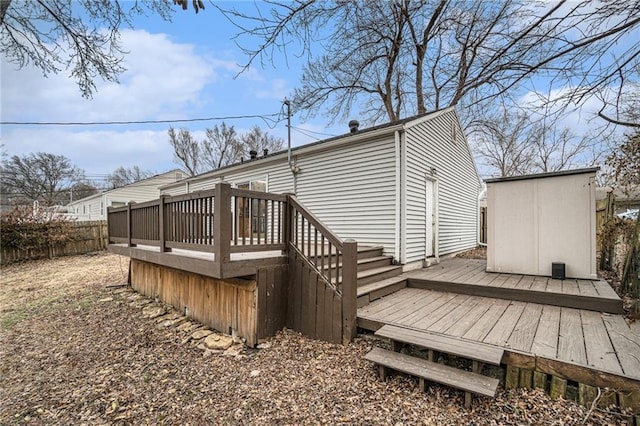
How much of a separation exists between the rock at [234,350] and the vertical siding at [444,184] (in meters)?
3.65

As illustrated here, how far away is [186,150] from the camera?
24.3 m

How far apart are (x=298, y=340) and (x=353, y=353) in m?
0.82

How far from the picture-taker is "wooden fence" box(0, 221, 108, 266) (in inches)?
381

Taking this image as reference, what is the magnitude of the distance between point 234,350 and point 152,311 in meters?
2.57

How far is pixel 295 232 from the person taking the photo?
13.1 feet

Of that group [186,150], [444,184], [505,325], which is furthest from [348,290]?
[186,150]

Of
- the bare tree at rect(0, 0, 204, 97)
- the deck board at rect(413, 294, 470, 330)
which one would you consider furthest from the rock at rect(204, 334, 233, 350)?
the bare tree at rect(0, 0, 204, 97)

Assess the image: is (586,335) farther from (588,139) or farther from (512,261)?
(588,139)

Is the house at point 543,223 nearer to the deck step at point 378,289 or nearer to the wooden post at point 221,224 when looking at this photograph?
the deck step at point 378,289

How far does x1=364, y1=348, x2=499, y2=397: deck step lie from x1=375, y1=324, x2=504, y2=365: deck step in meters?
0.14

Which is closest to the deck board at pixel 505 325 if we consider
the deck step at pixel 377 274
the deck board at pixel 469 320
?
the deck board at pixel 469 320

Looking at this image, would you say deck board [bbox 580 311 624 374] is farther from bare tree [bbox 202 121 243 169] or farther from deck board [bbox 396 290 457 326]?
bare tree [bbox 202 121 243 169]

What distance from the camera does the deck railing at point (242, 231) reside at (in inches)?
129

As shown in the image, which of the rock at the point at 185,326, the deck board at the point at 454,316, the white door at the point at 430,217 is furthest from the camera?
the white door at the point at 430,217
